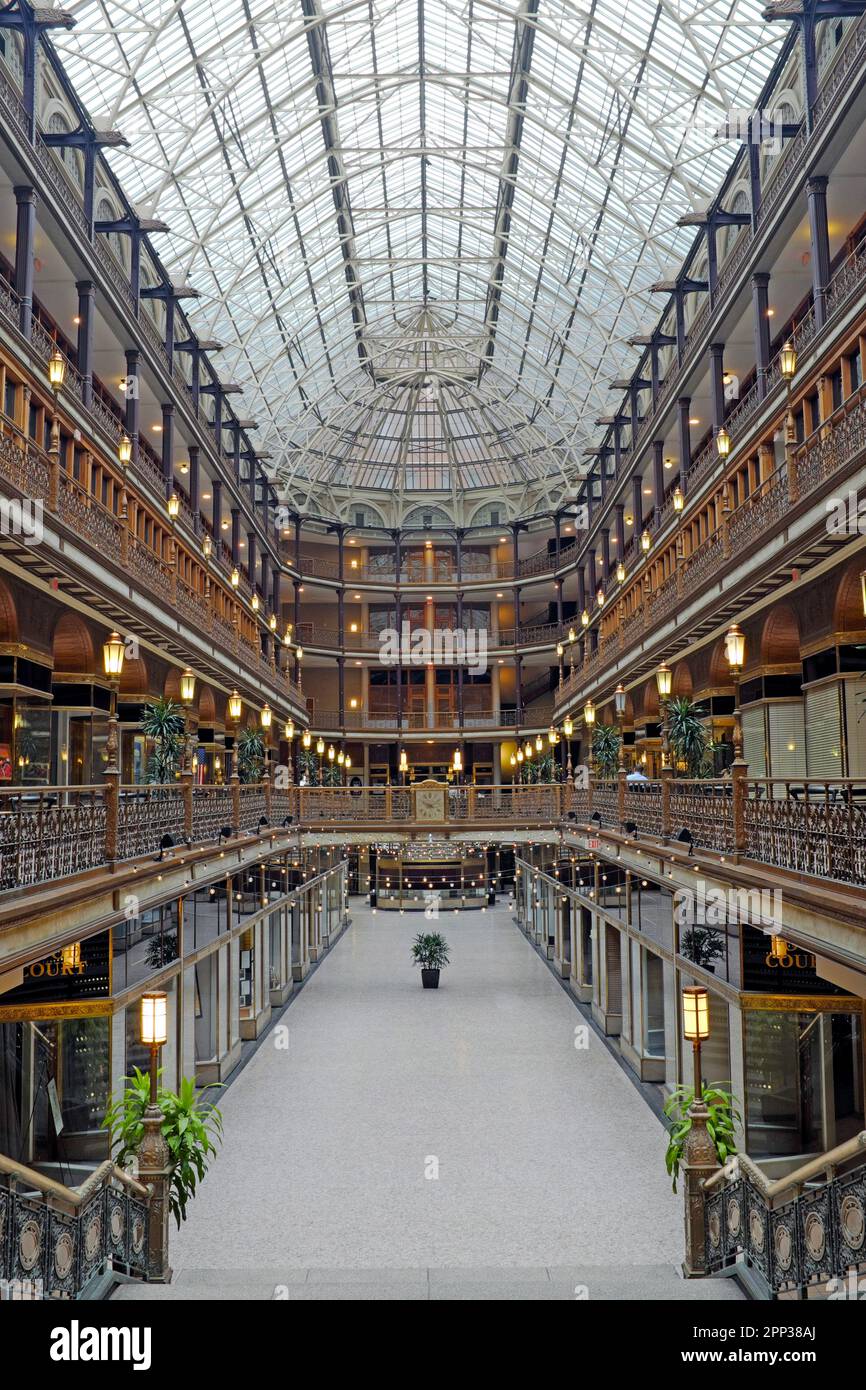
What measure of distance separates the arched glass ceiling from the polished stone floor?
71.8ft

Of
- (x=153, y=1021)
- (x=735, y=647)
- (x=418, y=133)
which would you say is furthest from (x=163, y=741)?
(x=418, y=133)

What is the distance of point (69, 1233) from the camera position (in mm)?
8984

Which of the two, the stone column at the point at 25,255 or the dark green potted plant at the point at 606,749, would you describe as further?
the dark green potted plant at the point at 606,749

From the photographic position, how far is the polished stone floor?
11227mm

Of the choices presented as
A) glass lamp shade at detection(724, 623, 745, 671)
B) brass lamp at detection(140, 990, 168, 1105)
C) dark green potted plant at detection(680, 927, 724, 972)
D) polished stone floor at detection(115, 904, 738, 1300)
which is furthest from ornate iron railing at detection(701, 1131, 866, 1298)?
brass lamp at detection(140, 990, 168, 1105)

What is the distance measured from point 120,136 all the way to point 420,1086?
21.7m

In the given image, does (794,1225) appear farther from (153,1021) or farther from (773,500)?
(773,500)

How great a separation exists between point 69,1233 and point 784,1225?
6.45 metres

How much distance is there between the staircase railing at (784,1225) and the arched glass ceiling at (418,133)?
895 inches

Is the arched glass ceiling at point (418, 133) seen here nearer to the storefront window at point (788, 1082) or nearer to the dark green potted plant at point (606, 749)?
the dark green potted plant at point (606, 749)

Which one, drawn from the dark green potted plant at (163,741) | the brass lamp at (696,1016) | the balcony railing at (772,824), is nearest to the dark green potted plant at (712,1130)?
the brass lamp at (696,1016)

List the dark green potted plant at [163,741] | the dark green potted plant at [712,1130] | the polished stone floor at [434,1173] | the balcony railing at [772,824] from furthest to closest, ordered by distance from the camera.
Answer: the dark green potted plant at [163,741] → the dark green potted plant at [712,1130] → the polished stone floor at [434,1173] → the balcony railing at [772,824]

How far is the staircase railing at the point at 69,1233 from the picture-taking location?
8133mm
